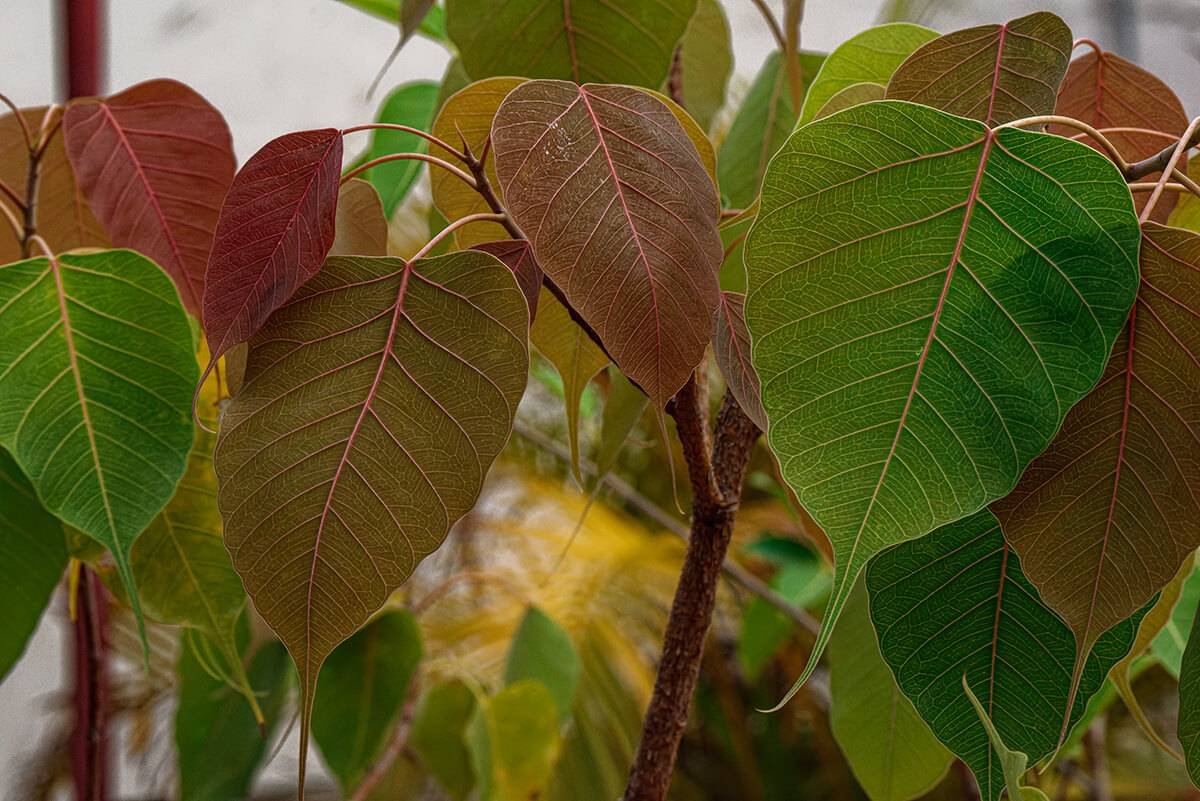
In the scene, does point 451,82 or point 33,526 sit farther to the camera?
point 451,82

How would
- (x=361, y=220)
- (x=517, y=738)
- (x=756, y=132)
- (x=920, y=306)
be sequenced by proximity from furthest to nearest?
(x=517, y=738), (x=756, y=132), (x=361, y=220), (x=920, y=306)

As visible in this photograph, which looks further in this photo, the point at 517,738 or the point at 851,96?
the point at 517,738

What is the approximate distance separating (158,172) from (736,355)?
21 centimetres

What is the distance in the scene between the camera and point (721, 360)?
251 millimetres

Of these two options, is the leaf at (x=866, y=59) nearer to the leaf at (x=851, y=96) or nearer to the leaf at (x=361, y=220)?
the leaf at (x=851, y=96)

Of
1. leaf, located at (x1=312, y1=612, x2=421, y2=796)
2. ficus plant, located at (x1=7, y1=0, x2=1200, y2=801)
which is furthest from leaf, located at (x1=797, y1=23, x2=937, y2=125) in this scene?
leaf, located at (x1=312, y1=612, x2=421, y2=796)

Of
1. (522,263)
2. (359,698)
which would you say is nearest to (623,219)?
(522,263)

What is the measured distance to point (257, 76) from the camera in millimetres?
1973

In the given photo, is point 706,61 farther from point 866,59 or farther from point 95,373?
point 95,373

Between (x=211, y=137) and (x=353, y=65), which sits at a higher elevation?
(x=211, y=137)

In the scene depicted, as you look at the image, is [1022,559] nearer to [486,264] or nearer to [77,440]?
[486,264]

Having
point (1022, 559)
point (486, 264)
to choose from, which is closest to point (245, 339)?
point (486, 264)

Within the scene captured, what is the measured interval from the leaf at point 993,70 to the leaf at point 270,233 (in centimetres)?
14

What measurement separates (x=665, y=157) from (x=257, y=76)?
1953 mm
